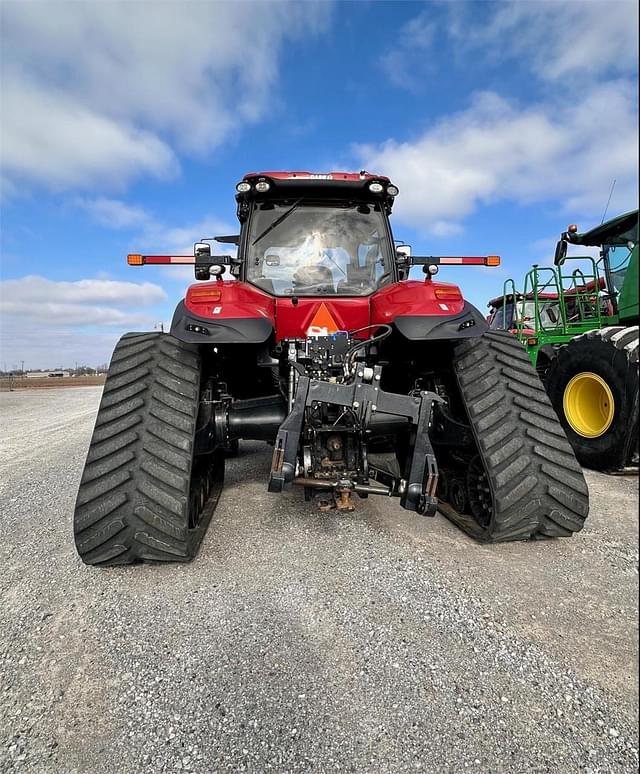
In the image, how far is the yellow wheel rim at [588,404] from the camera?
422cm

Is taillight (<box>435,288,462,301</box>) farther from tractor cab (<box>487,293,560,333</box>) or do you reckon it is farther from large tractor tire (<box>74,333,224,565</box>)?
tractor cab (<box>487,293,560,333</box>)

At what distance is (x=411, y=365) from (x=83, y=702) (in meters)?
2.62

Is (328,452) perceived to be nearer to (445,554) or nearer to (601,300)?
(445,554)

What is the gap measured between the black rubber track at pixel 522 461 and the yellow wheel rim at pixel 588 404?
1650 mm

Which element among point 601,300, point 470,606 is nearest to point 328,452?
point 470,606

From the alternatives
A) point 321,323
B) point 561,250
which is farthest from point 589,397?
point 321,323

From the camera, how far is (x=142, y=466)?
8.10 ft

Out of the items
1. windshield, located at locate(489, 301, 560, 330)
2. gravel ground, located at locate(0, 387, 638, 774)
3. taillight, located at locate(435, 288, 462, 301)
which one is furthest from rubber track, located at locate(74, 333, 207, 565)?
windshield, located at locate(489, 301, 560, 330)

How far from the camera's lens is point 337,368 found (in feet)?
9.29

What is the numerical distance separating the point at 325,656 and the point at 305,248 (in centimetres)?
256

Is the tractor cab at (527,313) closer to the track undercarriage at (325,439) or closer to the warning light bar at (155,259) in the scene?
the track undercarriage at (325,439)

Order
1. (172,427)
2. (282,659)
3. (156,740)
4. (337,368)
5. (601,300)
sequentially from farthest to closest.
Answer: (601,300)
(337,368)
(172,427)
(282,659)
(156,740)

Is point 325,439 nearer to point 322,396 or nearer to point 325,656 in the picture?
point 322,396

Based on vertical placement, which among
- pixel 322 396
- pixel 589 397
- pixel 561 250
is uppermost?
pixel 561 250
